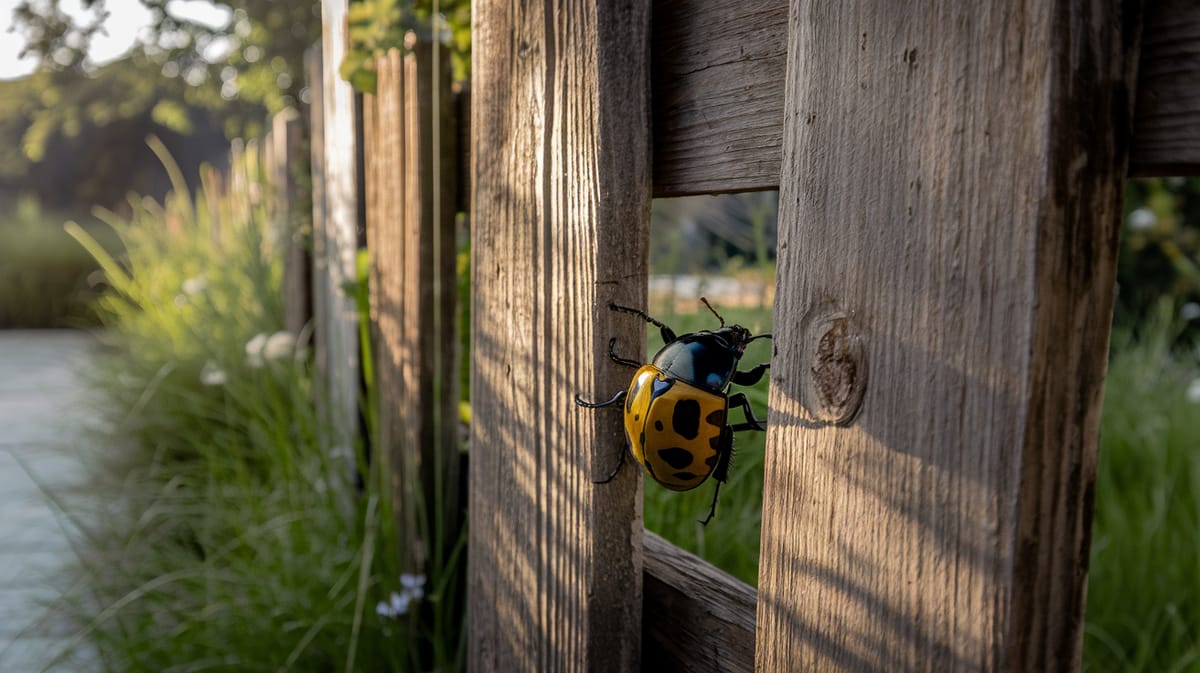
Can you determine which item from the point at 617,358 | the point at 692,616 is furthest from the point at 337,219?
the point at 692,616

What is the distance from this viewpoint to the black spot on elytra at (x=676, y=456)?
95 centimetres

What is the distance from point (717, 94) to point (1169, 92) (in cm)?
46

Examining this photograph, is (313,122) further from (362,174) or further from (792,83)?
(792,83)

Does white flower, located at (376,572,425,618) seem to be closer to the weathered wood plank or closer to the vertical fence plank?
the weathered wood plank

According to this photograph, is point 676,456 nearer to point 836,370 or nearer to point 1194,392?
point 836,370

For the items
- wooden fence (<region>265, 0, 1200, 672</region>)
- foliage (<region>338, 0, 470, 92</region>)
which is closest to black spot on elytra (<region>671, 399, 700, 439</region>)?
wooden fence (<region>265, 0, 1200, 672</region>)

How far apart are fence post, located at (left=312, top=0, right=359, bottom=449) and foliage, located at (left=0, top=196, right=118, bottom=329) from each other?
34.1ft

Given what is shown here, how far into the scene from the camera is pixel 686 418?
94cm

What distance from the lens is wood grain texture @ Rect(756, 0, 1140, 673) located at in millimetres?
616

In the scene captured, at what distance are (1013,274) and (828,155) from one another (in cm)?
20

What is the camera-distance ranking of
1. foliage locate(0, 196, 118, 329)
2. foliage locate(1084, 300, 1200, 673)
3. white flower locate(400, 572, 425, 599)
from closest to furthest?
1. white flower locate(400, 572, 425, 599)
2. foliage locate(1084, 300, 1200, 673)
3. foliage locate(0, 196, 118, 329)

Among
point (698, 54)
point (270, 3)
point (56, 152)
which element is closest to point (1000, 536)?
point (698, 54)

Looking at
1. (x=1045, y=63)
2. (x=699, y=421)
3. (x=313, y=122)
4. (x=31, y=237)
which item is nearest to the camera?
(x=1045, y=63)

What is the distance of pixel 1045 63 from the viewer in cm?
60
